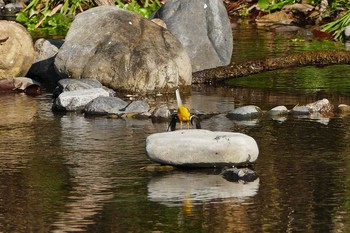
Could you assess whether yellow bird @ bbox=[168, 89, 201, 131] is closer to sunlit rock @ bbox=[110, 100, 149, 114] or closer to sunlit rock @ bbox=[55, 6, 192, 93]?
sunlit rock @ bbox=[110, 100, 149, 114]

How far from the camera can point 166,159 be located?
36.4ft

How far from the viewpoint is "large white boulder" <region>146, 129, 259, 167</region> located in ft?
35.9

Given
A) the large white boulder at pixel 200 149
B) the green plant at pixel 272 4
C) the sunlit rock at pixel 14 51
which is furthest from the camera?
the green plant at pixel 272 4

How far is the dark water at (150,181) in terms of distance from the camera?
9.32m

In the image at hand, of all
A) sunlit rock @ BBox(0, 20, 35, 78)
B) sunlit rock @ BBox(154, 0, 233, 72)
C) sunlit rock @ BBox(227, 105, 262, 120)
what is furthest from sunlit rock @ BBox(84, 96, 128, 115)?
sunlit rock @ BBox(154, 0, 233, 72)

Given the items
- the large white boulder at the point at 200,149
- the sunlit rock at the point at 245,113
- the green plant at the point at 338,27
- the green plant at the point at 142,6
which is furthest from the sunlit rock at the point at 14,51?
the green plant at the point at 142,6

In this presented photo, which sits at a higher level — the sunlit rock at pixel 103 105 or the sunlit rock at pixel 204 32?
the sunlit rock at pixel 204 32

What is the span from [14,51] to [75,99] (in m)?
3.26

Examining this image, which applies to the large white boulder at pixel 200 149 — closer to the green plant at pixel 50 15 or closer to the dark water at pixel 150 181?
the dark water at pixel 150 181

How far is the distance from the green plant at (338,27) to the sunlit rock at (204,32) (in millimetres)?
5604

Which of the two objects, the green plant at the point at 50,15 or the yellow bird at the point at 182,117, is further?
the green plant at the point at 50,15

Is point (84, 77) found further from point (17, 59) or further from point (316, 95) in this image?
point (316, 95)

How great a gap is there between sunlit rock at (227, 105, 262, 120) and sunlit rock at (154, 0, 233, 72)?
421 centimetres

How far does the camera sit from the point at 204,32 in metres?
19.3
